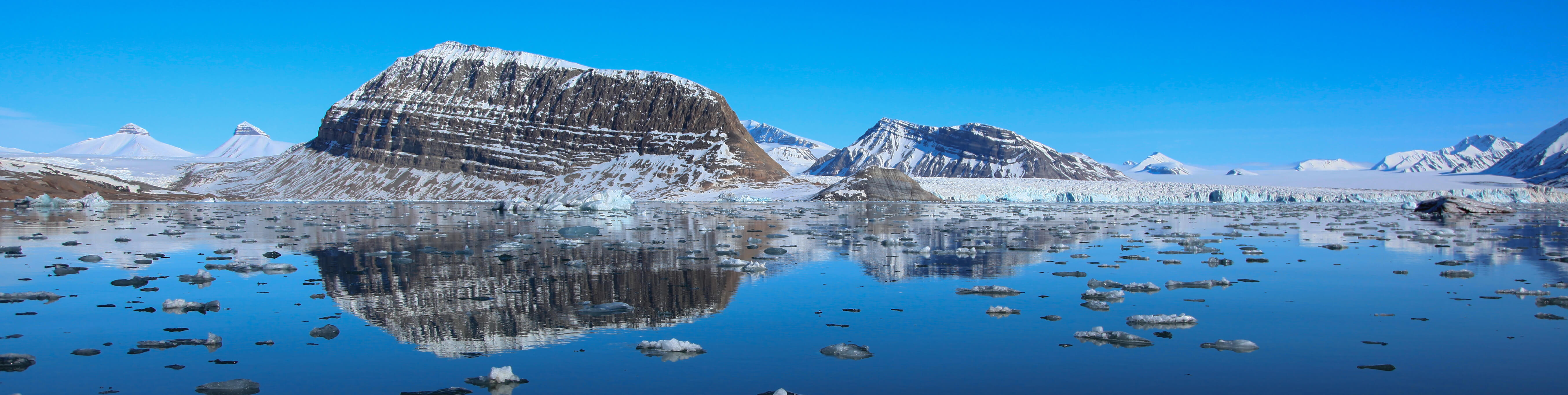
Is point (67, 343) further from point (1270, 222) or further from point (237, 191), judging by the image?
point (237, 191)

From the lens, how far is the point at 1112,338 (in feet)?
22.4

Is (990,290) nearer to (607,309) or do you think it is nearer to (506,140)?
(607,309)

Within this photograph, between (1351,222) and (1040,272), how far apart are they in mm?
24615

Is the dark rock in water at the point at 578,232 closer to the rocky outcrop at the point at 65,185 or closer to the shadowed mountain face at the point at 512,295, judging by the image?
the shadowed mountain face at the point at 512,295

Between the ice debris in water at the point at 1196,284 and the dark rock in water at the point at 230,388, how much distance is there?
956 centimetres

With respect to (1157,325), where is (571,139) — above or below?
above

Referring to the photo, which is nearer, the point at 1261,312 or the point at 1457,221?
the point at 1261,312

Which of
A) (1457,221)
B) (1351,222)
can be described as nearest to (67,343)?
(1351,222)

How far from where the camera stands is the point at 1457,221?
1162 inches

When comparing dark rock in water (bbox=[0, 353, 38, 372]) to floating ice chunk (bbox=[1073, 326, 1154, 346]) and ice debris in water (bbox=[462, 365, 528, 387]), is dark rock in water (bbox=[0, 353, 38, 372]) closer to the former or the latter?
ice debris in water (bbox=[462, 365, 528, 387])

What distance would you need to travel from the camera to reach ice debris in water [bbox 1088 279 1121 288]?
404 inches

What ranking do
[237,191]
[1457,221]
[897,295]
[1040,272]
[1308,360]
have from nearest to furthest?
[1308,360] → [897,295] → [1040,272] → [1457,221] → [237,191]

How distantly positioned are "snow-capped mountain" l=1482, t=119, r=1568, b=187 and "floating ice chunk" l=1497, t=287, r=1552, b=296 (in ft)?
533

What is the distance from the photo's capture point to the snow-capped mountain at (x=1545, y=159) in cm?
14871
